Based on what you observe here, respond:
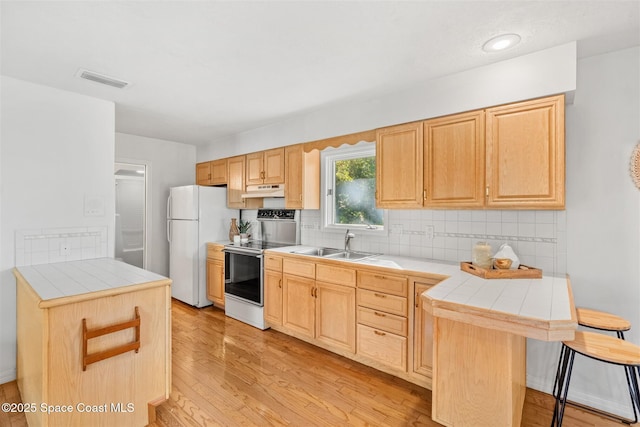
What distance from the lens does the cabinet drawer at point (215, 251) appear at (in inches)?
159

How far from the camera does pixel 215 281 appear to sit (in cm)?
414

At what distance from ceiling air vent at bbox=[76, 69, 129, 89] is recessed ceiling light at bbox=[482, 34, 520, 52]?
9.11 feet

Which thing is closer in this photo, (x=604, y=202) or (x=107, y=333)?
(x=107, y=333)

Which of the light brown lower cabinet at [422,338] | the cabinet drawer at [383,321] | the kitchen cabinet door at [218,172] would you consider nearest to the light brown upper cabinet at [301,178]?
the kitchen cabinet door at [218,172]

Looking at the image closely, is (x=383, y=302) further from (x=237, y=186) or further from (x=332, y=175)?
(x=237, y=186)

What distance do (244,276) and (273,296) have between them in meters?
0.57

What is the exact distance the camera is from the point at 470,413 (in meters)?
1.67

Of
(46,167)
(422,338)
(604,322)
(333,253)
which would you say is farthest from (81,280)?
(604,322)

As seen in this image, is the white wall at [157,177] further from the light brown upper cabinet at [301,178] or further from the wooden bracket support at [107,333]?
the wooden bracket support at [107,333]

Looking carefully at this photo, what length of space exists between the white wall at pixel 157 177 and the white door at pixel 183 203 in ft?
0.91

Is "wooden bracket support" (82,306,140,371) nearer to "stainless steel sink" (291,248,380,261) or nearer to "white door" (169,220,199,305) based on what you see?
"stainless steel sink" (291,248,380,261)

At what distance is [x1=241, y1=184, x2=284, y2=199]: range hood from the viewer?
12.4 ft

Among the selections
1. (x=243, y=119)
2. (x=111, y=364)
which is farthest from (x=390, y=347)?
(x=243, y=119)

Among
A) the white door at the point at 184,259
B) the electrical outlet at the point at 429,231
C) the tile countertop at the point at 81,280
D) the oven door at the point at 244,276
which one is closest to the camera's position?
the tile countertop at the point at 81,280
